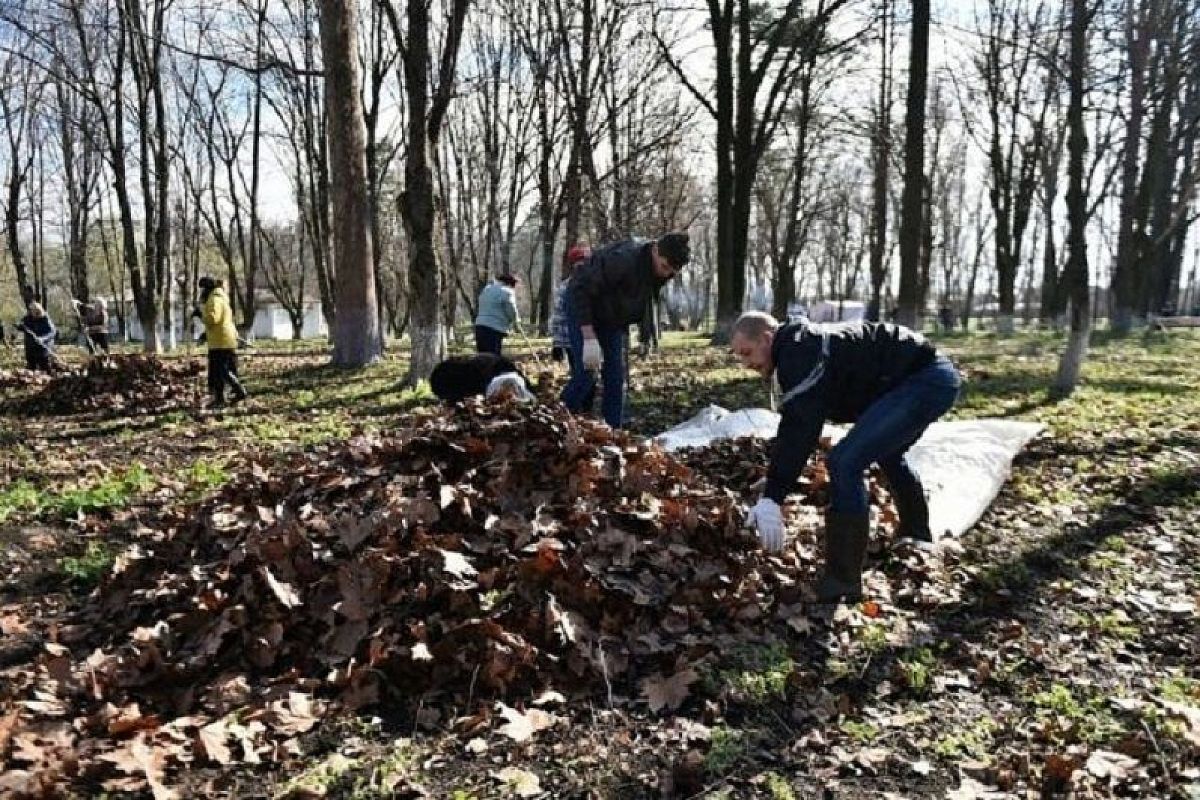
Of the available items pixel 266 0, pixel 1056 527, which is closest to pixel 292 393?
pixel 1056 527

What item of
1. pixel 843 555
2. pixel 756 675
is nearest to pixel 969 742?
pixel 756 675

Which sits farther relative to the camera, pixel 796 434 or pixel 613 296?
pixel 613 296

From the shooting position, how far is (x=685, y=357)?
13.7m

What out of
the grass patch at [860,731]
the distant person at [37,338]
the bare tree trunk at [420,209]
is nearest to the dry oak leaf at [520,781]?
the grass patch at [860,731]

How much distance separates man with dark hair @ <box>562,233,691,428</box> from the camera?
5.82 m

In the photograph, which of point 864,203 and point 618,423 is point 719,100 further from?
point 864,203

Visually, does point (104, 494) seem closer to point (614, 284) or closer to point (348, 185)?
point (614, 284)

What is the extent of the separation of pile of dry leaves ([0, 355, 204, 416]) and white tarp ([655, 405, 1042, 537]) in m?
6.50

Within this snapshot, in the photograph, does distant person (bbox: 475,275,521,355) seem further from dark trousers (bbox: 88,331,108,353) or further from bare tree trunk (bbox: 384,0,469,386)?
dark trousers (bbox: 88,331,108,353)

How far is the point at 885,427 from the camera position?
366cm

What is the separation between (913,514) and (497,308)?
20.8ft

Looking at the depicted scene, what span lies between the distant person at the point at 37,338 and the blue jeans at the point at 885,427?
14.2 meters

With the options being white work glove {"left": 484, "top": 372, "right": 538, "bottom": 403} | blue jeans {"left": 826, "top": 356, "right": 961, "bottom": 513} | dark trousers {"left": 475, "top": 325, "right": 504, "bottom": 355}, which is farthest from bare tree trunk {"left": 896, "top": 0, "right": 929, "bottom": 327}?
blue jeans {"left": 826, "top": 356, "right": 961, "bottom": 513}

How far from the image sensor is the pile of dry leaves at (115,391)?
31.9 feet
